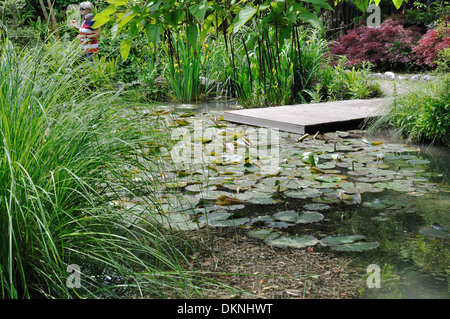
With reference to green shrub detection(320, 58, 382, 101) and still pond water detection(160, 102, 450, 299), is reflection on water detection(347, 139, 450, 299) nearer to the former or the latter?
still pond water detection(160, 102, 450, 299)

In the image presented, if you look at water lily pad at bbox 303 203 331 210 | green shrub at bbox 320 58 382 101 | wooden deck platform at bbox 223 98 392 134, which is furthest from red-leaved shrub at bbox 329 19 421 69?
water lily pad at bbox 303 203 331 210

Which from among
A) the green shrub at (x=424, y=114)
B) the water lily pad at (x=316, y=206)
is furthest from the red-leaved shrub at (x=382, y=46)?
the water lily pad at (x=316, y=206)

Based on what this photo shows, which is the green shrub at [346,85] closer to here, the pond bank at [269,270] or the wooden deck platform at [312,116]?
the wooden deck platform at [312,116]

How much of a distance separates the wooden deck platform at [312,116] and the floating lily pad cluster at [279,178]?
5.6 inches

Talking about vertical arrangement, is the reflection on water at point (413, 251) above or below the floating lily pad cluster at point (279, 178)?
below

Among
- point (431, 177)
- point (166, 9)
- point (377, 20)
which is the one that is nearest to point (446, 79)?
point (431, 177)

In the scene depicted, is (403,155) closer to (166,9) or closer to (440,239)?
(440,239)

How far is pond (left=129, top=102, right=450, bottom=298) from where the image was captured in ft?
7.57

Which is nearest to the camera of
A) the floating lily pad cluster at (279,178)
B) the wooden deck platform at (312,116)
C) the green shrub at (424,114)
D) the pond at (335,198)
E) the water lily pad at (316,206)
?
the pond at (335,198)

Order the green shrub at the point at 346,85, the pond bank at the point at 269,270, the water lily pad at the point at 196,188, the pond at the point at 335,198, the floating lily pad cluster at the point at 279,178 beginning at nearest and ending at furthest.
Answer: the pond bank at the point at 269,270
the pond at the point at 335,198
the floating lily pad cluster at the point at 279,178
the water lily pad at the point at 196,188
the green shrub at the point at 346,85

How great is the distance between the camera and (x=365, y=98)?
6852mm

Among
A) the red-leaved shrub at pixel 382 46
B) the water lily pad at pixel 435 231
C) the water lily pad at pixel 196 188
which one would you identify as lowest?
the water lily pad at pixel 435 231

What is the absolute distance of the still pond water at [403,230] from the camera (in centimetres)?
207

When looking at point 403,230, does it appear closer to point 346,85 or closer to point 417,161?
point 417,161
